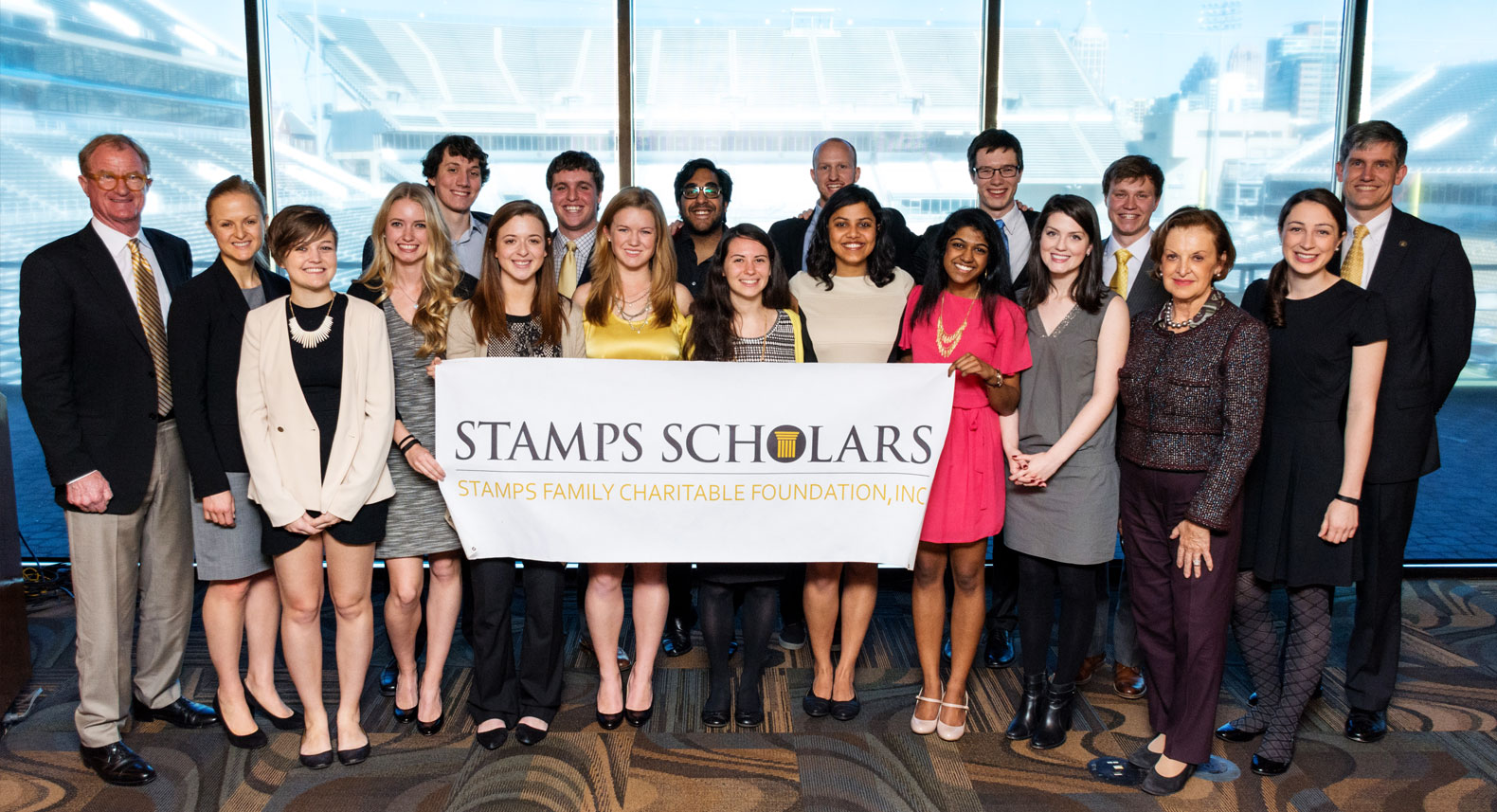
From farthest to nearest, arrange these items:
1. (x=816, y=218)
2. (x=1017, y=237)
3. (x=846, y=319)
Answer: (x=816, y=218) < (x=1017, y=237) < (x=846, y=319)

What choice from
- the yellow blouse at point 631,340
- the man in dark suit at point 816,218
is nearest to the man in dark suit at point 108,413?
the yellow blouse at point 631,340

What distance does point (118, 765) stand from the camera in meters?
2.73

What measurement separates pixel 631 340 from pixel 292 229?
36.6 inches

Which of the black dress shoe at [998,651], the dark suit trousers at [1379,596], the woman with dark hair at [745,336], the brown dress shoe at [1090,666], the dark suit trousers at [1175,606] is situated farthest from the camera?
the black dress shoe at [998,651]

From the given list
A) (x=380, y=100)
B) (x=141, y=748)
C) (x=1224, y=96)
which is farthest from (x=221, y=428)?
(x=1224, y=96)

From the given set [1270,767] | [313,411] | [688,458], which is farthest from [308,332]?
[1270,767]

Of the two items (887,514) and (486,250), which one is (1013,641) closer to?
(887,514)

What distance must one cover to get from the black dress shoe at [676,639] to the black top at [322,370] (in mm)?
1551

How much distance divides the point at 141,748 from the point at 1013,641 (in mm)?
2919

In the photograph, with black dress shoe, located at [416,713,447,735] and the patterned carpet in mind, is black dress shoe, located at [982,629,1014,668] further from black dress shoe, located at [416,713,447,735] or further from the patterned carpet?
black dress shoe, located at [416,713,447,735]

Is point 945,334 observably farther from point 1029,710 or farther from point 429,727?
point 429,727

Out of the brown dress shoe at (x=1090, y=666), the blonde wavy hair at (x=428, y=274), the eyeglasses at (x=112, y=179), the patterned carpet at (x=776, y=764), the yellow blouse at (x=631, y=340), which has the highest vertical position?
the eyeglasses at (x=112, y=179)

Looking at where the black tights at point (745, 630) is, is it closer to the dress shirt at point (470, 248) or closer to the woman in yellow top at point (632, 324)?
the woman in yellow top at point (632, 324)

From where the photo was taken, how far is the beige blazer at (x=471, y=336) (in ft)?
9.10
